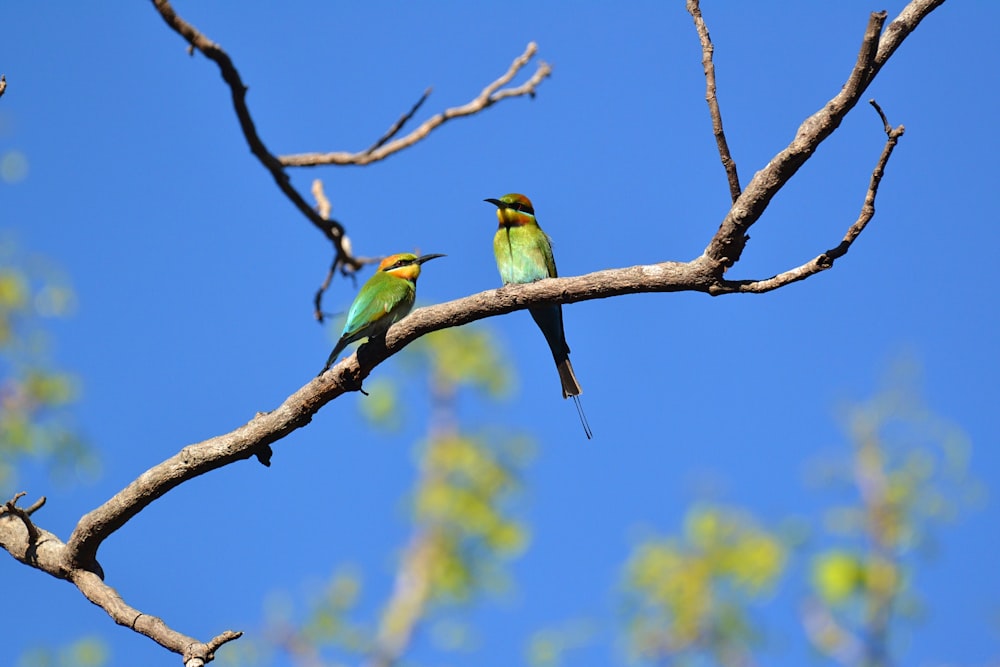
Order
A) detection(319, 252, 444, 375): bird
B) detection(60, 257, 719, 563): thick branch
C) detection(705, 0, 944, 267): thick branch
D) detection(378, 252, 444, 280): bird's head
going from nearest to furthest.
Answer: detection(705, 0, 944, 267): thick branch
detection(60, 257, 719, 563): thick branch
detection(319, 252, 444, 375): bird
detection(378, 252, 444, 280): bird's head

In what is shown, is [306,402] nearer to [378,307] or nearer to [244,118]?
[244,118]

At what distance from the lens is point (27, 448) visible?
242 inches

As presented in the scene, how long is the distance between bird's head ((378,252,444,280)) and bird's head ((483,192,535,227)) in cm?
85

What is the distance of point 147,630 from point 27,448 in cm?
422

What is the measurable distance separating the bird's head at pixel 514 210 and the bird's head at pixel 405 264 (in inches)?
33.6

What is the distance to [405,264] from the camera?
4.56 metres

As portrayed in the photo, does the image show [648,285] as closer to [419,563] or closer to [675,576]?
[675,576]

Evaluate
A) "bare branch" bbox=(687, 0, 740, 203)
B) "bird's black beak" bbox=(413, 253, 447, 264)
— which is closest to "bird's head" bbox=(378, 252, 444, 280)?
"bird's black beak" bbox=(413, 253, 447, 264)

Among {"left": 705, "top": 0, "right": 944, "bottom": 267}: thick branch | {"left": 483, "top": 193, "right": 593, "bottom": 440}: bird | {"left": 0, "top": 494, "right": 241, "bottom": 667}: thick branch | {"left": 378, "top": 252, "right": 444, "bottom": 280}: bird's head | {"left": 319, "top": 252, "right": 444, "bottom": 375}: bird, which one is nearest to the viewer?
{"left": 705, "top": 0, "right": 944, "bottom": 267}: thick branch

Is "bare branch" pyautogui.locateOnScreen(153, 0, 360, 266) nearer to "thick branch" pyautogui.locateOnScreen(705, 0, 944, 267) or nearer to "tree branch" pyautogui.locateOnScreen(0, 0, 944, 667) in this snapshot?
"tree branch" pyautogui.locateOnScreen(0, 0, 944, 667)

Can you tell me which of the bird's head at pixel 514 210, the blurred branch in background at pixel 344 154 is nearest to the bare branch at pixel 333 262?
the blurred branch in background at pixel 344 154

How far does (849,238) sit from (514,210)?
10.5 ft

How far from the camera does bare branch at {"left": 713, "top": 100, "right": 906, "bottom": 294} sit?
2.23 metres

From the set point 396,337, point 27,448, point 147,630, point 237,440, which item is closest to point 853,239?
point 396,337
